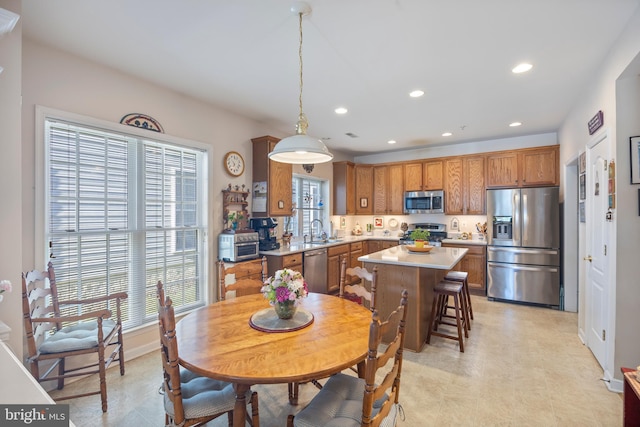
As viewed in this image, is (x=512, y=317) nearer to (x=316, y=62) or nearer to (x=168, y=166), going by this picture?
(x=316, y=62)

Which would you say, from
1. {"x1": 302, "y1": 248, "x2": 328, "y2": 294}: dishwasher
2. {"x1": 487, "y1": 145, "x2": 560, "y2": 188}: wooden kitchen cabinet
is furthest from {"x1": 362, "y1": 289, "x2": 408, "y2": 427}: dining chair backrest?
{"x1": 487, "y1": 145, "x2": 560, "y2": 188}: wooden kitchen cabinet

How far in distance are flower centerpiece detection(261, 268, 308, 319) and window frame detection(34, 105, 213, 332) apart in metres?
1.95

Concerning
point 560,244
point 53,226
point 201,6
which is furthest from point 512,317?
point 53,226

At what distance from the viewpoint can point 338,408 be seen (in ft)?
4.88

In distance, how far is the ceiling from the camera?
1972 millimetres

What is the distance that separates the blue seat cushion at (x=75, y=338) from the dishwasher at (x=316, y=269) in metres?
2.52

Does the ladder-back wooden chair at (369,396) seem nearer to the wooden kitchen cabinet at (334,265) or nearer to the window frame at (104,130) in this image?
the window frame at (104,130)

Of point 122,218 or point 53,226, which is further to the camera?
point 122,218

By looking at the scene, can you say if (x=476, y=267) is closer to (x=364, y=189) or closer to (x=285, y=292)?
(x=364, y=189)

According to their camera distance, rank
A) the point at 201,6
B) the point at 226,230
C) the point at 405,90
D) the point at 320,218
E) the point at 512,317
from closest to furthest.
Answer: the point at 201,6, the point at 405,90, the point at 226,230, the point at 512,317, the point at 320,218

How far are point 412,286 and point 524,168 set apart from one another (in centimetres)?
A: 335

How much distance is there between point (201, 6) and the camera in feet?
6.36

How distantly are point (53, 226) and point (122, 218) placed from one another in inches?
21.0

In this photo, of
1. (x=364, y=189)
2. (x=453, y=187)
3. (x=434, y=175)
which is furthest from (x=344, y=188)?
(x=453, y=187)
